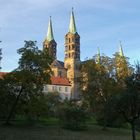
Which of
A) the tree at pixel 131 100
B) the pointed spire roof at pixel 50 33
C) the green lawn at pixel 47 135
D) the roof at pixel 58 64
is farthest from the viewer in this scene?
the pointed spire roof at pixel 50 33

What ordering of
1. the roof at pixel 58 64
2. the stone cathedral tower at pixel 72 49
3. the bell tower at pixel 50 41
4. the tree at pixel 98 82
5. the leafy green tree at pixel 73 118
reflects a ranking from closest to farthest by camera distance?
the leafy green tree at pixel 73 118
the tree at pixel 98 82
the roof at pixel 58 64
the stone cathedral tower at pixel 72 49
the bell tower at pixel 50 41

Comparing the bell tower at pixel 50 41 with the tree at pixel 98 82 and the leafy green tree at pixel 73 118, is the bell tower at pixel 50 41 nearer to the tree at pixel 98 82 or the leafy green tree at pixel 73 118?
the tree at pixel 98 82

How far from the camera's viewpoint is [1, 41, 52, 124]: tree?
68.6 m

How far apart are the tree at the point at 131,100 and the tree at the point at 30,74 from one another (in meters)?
29.0

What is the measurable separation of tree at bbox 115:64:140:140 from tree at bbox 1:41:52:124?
95.0 ft

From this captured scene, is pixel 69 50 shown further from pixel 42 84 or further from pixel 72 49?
pixel 42 84

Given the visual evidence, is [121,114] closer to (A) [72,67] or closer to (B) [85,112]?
(B) [85,112]

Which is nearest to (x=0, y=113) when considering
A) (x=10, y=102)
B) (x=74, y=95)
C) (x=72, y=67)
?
(x=10, y=102)

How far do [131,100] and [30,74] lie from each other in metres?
30.4

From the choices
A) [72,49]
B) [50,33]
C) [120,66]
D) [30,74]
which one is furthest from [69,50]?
[30,74]

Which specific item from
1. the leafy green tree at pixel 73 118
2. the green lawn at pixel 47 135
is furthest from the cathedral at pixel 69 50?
the green lawn at pixel 47 135

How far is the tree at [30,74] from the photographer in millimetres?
68625

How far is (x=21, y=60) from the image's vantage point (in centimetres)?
6956

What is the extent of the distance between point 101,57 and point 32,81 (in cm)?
1571
